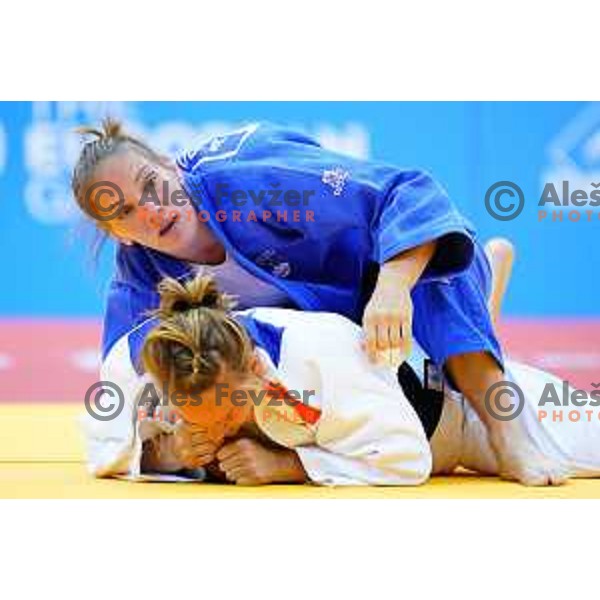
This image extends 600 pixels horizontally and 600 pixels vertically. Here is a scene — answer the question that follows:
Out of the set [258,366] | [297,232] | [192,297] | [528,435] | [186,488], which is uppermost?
[297,232]

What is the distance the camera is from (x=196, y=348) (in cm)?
208

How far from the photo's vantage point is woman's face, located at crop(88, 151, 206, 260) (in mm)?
2344

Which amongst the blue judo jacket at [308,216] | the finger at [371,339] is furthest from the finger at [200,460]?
the finger at [371,339]

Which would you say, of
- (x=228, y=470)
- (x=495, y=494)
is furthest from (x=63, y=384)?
(x=495, y=494)

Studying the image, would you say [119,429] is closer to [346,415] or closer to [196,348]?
[196,348]

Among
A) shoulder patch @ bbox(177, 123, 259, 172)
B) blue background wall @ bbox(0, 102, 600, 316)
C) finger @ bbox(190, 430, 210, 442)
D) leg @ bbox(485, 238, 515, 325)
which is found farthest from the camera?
blue background wall @ bbox(0, 102, 600, 316)

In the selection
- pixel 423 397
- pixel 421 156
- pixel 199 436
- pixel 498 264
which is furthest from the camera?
pixel 421 156

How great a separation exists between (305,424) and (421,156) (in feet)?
5.99

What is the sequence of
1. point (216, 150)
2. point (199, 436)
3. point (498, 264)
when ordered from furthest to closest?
point (498, 264), point (216, 150), point (199, 436)

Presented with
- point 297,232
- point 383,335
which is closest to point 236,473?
point 383,335

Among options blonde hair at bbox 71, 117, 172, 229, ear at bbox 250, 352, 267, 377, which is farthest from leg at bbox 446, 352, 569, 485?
blonde hair at bbox 71, 117, 172, 229

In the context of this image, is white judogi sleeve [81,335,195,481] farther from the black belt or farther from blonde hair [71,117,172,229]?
the black belt

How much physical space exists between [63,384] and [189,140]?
3.93 feet

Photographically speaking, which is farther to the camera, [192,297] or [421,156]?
[421,156]
